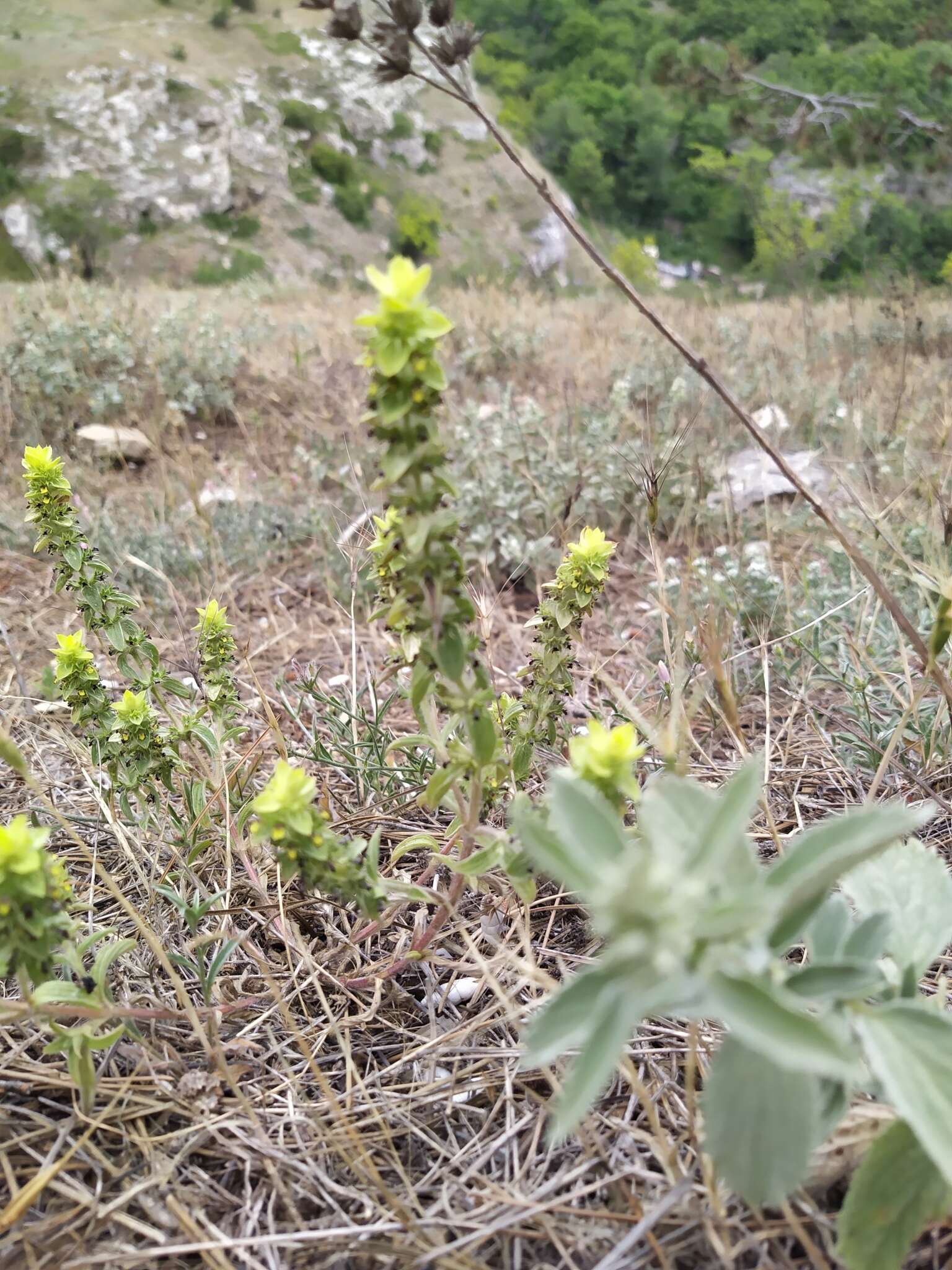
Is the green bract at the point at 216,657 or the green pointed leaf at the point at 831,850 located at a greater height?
the green pointed leaf at the point at 831,850

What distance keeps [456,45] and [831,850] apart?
1.66 metres

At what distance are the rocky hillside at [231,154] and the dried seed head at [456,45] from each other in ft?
75.0

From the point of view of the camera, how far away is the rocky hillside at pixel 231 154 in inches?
1147

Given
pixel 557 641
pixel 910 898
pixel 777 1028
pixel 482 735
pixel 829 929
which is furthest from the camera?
pixel 557 641

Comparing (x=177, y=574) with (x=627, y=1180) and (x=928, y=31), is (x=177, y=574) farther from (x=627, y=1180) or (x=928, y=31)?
(x=928, y=31)

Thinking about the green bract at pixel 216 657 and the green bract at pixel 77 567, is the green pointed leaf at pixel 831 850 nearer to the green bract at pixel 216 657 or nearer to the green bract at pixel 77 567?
the green bract at pixel 216 657

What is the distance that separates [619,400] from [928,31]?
32.0m

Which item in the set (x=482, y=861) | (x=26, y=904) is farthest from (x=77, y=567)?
(x=482, y=861)

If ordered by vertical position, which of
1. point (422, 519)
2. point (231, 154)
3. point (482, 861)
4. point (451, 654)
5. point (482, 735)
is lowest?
point (231, 154)

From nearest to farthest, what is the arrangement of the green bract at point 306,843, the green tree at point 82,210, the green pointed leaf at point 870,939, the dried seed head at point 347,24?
the green pointed leaf at point 870,939, the green bract at point 306,843, the dried seed head at point 347,24, the green tree at point 82,210

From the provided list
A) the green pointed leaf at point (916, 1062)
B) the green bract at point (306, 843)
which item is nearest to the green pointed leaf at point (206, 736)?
the green bract at point (306, 843)

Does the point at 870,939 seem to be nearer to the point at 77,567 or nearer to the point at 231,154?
the point at 77,567

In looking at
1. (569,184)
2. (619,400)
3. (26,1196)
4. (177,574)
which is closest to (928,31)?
(569,184)

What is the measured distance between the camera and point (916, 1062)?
711 millimetres
